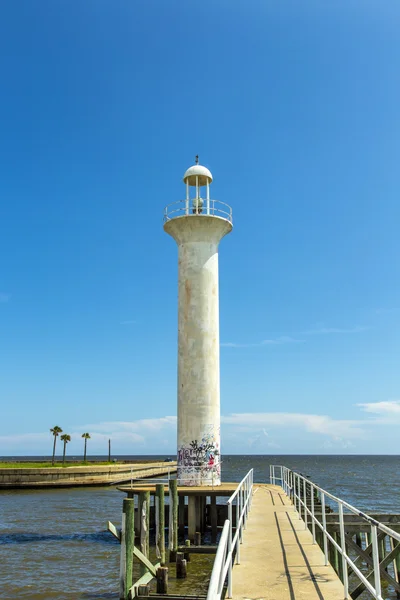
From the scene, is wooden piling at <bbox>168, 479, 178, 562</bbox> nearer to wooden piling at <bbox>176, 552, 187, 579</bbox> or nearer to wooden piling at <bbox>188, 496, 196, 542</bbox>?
wooden piling at <bbox>176, 552, 187, 579</bbox>

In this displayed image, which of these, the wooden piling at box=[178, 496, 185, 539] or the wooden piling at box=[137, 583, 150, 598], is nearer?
the wooden piling at box=[137, 583, 150, 598]

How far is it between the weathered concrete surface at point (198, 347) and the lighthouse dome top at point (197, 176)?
2.82 metres

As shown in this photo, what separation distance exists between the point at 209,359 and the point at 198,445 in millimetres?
3612

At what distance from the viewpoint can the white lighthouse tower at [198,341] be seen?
77.5 ft

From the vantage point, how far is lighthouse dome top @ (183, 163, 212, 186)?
27000mm

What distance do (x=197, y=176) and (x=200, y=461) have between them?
13195 millimetres

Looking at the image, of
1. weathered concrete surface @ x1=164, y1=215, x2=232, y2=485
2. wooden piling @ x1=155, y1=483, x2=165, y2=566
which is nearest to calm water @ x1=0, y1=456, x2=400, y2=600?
wooden piling @ x1=155, y1=483, x2=165, y2=566

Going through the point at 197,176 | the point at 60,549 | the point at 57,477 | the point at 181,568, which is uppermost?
the point at 197,176

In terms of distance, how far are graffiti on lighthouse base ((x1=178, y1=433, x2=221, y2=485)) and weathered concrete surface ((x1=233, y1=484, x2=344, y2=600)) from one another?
713 cm

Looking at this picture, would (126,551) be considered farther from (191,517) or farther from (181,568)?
(191,517)

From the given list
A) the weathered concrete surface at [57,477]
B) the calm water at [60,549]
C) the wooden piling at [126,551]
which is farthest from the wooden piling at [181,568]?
the weathered concrete surface at [57,477]

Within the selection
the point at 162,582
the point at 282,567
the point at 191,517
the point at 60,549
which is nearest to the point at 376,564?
the point at 282,567

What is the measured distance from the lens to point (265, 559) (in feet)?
37.0

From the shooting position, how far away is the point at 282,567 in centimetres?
1056
